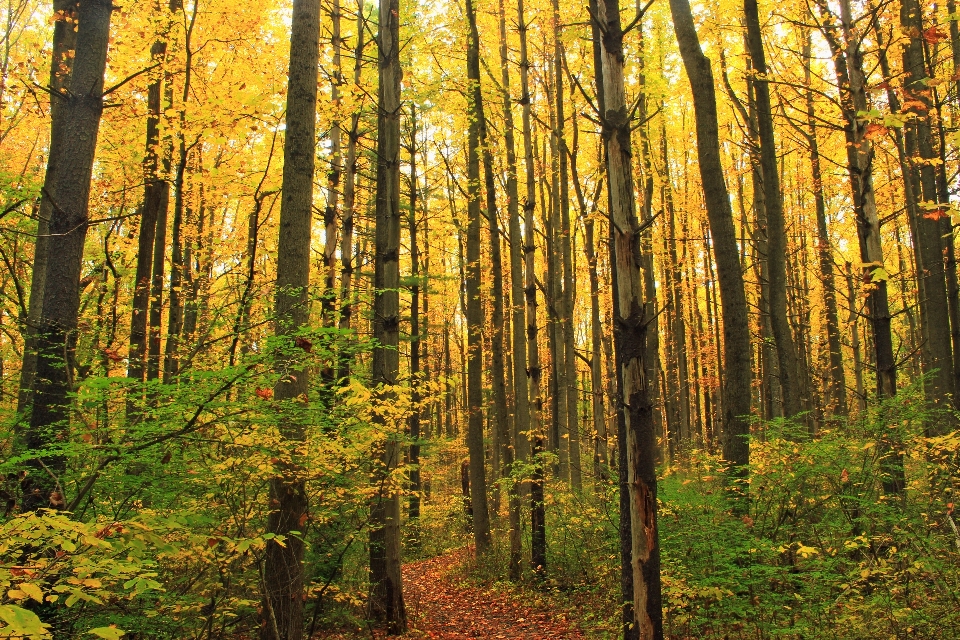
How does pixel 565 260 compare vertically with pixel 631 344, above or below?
above

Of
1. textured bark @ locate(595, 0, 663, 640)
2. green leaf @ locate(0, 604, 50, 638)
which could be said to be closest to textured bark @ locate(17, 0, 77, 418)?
green leaf @ locate(0, 604, 50, 638)

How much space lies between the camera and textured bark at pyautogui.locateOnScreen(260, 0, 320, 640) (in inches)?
209

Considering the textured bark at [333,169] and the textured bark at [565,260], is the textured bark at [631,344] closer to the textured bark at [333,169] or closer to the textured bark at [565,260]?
the textured bark at [333,169]

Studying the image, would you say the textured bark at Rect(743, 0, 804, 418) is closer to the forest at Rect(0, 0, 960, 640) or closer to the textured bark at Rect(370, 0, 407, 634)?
the forest at Rect(0, 0, 960, 640)

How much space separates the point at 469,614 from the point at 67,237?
317 inches

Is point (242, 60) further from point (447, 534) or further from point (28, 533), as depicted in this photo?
point (447, 534)

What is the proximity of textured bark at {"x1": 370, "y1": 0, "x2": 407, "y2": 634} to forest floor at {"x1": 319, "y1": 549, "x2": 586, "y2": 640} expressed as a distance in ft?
1.91

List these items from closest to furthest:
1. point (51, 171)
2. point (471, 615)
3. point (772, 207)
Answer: point (51, 171) < point (471, 615) < point (772, 207)

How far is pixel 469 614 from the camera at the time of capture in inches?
379

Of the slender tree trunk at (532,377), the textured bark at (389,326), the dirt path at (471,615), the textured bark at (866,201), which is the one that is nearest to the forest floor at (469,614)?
the dirt path at (471,615)

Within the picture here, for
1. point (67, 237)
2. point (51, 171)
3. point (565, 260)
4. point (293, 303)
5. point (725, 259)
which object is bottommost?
point (293, 303)

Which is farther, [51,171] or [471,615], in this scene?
[471,615]

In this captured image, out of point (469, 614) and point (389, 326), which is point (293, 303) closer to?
point (389, 326)

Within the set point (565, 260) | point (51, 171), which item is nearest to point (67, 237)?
point (51, 171)
